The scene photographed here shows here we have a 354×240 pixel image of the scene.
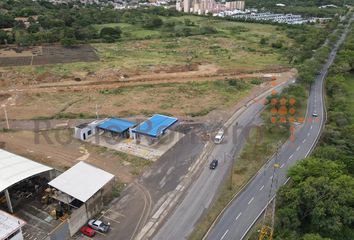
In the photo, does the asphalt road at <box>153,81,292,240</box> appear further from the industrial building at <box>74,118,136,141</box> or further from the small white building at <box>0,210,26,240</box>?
the industrial building at <box>74,118,136,141</box>

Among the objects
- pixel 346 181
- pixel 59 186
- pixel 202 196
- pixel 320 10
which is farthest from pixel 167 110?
pixel 320 10

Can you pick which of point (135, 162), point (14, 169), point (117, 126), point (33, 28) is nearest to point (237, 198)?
point (135, 162)

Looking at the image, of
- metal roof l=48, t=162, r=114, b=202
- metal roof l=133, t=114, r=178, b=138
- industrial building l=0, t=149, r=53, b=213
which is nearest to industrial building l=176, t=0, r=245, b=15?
metal roof l=133, t=114, r=178, b=138

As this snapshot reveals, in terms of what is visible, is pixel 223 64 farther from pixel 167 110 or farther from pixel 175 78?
pixel 167 110

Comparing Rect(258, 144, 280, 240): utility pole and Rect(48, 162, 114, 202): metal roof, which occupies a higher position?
Rect(48, 162, 114, 202): metal roof

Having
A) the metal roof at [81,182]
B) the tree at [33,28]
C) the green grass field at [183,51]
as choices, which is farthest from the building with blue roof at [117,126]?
the tree at [33,28]

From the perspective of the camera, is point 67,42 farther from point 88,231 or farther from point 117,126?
point 88,231
